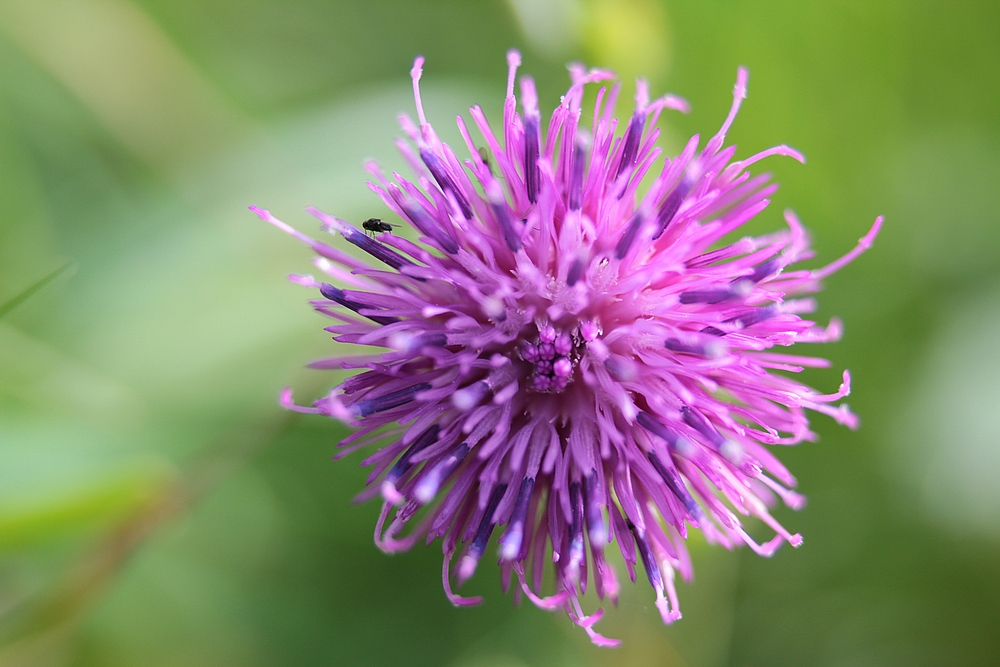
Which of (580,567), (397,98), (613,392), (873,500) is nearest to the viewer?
(613,392)

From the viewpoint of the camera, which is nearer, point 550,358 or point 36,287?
point 550,358

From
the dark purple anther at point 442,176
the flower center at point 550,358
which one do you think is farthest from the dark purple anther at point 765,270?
the dark purple anther at point 442,176

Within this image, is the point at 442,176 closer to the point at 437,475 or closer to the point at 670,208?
the point at 670,208

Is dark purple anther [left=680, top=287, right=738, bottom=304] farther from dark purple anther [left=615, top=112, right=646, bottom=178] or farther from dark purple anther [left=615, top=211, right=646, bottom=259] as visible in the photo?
dark purple anther [left=615, top=112, right=646, bottom=178]

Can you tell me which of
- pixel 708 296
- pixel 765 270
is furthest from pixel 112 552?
pixel 765 270

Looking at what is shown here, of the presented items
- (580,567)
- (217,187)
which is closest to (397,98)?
(217,187)

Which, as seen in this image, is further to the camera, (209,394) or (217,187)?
(217,187)

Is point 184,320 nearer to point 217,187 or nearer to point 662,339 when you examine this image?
point 217,187
